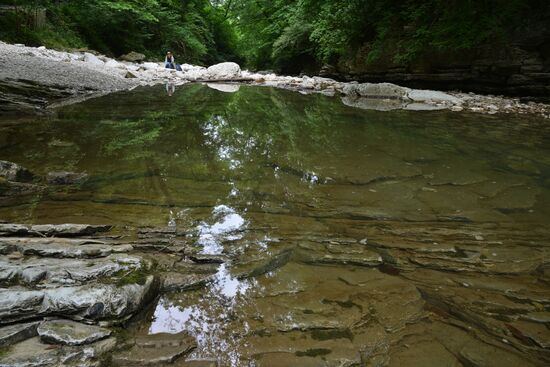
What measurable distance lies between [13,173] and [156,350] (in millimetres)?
2630

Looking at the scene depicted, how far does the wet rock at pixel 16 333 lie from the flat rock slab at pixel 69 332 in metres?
0.03

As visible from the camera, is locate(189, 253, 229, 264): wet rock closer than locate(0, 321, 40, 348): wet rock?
No

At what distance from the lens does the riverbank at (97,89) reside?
7258mm

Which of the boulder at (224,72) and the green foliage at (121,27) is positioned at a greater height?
the green foliage at (121,27)

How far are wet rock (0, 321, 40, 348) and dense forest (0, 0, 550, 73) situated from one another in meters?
9.19

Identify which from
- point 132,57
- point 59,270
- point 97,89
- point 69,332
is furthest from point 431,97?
point 132,57

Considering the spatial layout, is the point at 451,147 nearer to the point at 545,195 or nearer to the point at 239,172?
the point at 545,195

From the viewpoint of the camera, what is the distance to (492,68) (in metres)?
9.42

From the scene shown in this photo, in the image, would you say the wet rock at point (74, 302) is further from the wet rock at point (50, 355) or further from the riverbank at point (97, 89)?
the riverbank at point (97, 89)

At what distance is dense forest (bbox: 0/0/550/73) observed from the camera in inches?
378

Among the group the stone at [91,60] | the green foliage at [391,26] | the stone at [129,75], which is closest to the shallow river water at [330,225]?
the green foliage at [391,26]

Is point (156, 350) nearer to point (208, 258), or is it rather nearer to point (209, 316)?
point (209, 316)

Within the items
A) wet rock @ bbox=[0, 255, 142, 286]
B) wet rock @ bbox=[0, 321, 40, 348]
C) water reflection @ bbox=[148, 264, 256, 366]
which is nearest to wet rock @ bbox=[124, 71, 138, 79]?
wet rock @ bbox=[0, 255, 142, 286]

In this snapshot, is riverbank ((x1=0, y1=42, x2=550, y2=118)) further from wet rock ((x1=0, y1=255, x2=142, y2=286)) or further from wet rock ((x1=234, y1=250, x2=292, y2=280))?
wet rock ((x1=234, y1=250, x2=292, y2=280))
